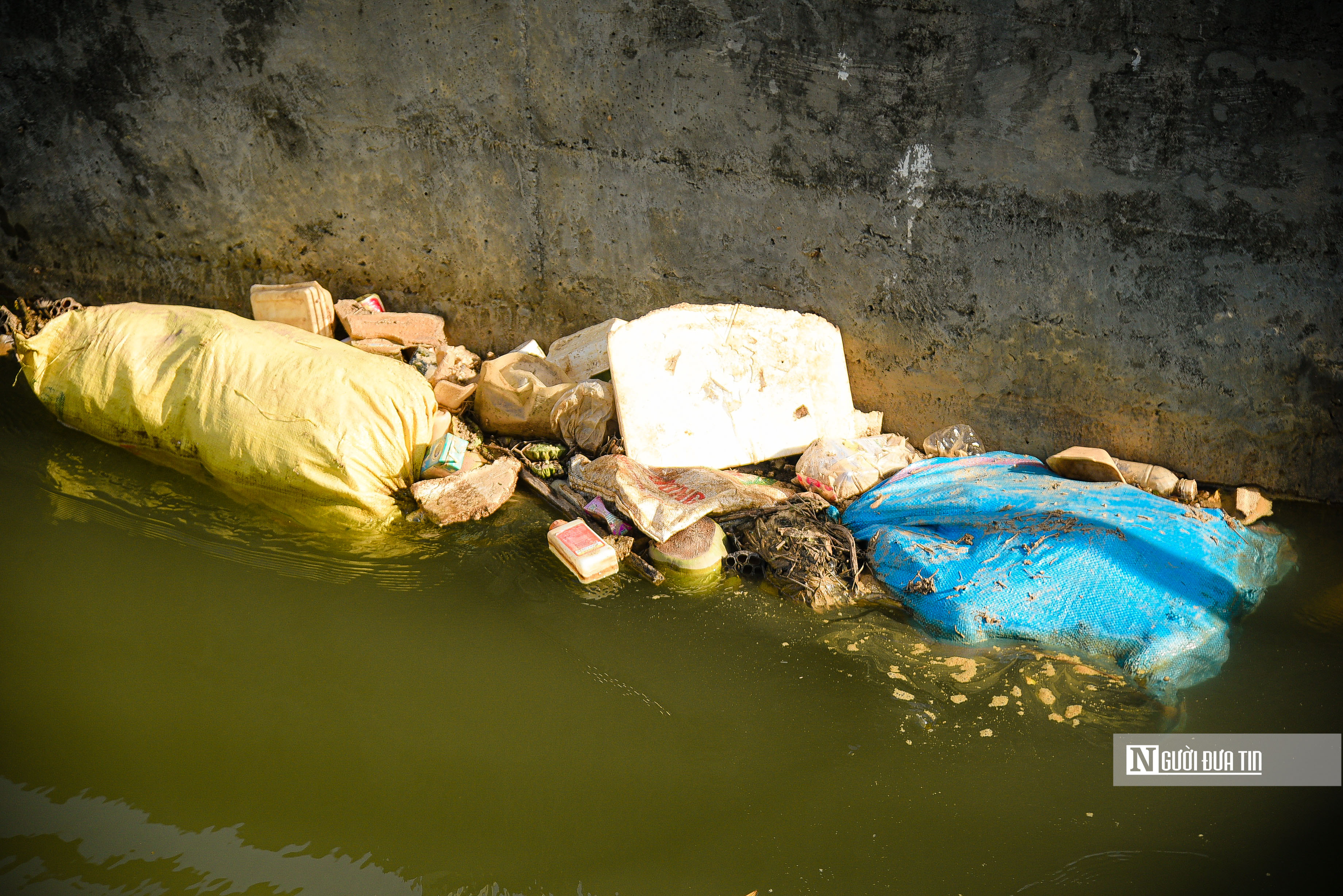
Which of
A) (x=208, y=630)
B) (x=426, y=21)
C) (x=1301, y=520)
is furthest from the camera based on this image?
(x=426, y=21)

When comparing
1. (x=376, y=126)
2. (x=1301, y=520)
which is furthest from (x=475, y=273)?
(x=1301, y=520)

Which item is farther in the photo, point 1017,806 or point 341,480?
point 341,480

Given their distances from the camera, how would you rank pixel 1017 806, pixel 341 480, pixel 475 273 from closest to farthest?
pixel 1017 806 < pixel 341 480 < pixel 475 273

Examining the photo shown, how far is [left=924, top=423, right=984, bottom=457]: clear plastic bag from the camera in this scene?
3428mm

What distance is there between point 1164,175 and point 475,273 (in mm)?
2837

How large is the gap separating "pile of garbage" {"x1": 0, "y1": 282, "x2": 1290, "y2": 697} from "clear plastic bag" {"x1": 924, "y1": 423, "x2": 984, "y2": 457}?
0.01 m

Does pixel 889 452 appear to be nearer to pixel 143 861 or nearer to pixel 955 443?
pixel 955 443

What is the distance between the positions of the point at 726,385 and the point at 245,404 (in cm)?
180

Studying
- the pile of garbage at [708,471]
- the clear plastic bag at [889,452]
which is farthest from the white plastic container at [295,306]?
the clear plastic bag at [889,452]

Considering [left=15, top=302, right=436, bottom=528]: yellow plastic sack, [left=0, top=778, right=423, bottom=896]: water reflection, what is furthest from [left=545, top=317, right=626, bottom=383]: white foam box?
[left=0, top=778, right=423, bottom=896]: water reflection

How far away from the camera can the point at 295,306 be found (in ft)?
12.2

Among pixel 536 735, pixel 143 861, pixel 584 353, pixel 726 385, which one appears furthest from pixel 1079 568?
pixel 143 861

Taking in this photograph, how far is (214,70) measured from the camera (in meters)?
3.62

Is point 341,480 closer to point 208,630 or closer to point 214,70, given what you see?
point 208,630
